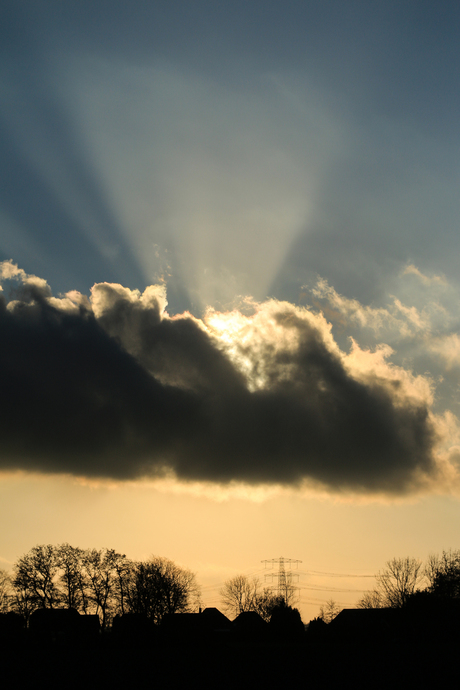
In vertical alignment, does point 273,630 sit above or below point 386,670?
below

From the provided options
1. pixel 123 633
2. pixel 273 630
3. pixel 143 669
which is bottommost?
pixel 273 630

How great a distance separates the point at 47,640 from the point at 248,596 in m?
69.3

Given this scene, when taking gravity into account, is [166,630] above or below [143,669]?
below

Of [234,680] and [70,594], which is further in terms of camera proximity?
[70,594]

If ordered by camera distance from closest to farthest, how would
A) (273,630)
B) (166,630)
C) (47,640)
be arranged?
(166,630), (47,640), (273,630)

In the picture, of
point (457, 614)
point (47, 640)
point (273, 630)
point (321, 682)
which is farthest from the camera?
point (273, 630)

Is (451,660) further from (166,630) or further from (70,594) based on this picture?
(70,594)

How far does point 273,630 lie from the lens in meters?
110

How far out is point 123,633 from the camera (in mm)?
77125

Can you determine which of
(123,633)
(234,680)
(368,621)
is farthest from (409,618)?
(234,680)

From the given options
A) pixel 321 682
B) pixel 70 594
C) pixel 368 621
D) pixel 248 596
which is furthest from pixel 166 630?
pixel 248 596

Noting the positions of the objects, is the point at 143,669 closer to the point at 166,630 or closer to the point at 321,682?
the point at 321,682

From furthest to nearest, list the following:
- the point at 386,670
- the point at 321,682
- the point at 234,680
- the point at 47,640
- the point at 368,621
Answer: the point at 368,621
the point at 47,640
the point at 386,670
the point at 234,680
the point at 321,682

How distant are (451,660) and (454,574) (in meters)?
48.4
